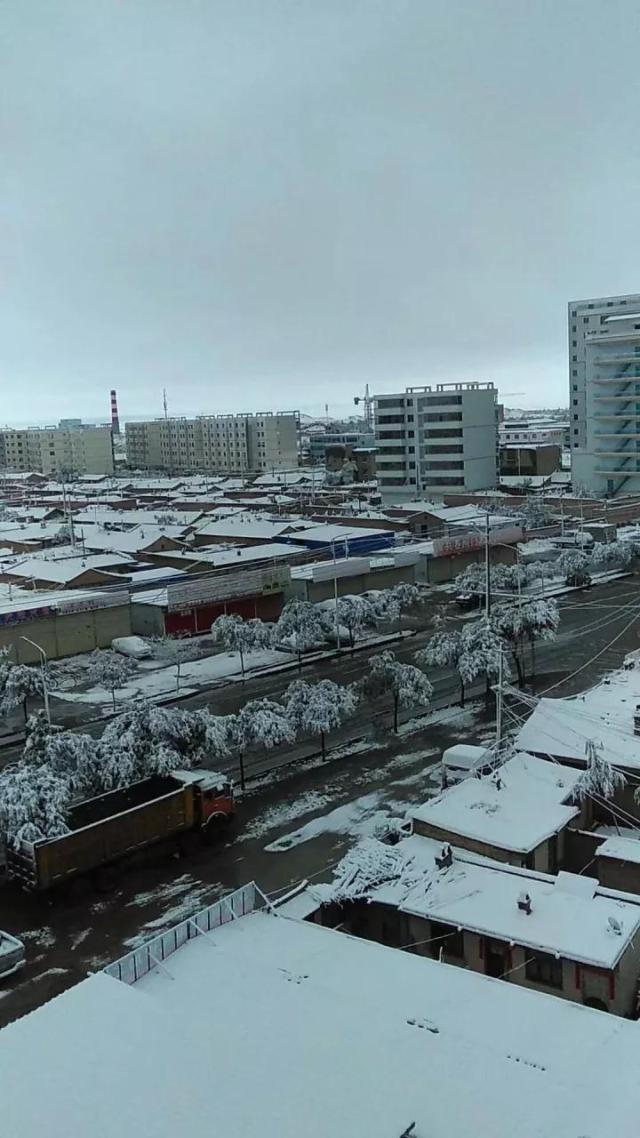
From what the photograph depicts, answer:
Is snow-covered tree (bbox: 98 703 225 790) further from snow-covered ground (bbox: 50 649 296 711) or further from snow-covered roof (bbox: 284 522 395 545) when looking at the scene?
snow-covered roof (bbox: 284 522 395 545)

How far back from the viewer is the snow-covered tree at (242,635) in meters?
31.8

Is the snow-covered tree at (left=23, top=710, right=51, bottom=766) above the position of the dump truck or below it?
above

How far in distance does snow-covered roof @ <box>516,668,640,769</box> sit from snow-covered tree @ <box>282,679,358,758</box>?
4.64 meters

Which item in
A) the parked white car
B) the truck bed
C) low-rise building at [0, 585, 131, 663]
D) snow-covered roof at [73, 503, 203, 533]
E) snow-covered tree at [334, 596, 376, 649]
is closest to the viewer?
Result: the truck bed

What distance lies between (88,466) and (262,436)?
111 ft

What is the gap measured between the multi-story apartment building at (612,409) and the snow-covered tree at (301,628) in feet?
168

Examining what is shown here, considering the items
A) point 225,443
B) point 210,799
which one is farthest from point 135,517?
point 225,443

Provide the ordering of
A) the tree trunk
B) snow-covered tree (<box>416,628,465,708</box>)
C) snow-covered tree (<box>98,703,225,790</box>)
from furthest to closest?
the tree trunk < snow-covered tree (<box>416,628,465,708</box>) < snow-covered tree (<box>98,703,225,790</box>)

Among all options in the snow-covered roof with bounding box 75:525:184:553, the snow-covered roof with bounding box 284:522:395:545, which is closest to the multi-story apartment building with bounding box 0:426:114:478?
the snow-covered roof with bounding box 75:525:184:553

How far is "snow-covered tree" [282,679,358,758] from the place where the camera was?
2234 cm

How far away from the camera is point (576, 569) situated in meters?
45.7

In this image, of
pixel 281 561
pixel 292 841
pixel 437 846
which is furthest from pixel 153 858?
pixel 281 561

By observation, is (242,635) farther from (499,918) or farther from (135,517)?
(135,517)

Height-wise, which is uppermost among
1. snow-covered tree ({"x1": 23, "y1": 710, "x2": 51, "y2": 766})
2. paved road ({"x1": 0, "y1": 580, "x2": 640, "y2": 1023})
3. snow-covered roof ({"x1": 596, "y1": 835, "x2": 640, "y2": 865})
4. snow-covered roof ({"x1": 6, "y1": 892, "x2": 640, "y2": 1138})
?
snow-covered tree ({"x1": 23, "y1": 710, "x2": 51, "y2": 766})
